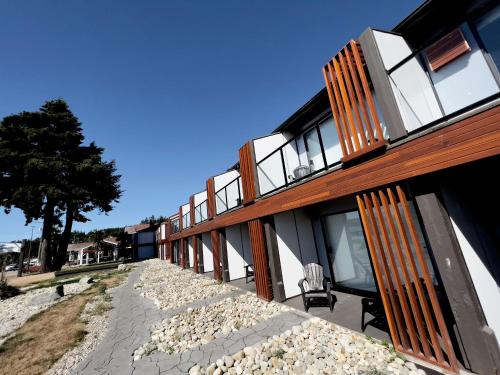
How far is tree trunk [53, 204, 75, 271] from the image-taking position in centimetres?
2755

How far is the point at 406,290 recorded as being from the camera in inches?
141

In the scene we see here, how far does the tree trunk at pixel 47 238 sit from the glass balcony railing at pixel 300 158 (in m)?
29.8

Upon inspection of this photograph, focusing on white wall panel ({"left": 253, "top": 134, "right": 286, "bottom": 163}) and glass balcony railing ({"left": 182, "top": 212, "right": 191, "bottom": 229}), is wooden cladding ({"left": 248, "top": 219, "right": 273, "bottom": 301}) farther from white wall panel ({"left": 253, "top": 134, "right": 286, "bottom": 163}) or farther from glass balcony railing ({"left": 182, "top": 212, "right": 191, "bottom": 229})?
glass balcony railing ({"left": 182, "top": 212, "right": 191, "bottom": 229})

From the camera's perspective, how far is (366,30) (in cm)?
441

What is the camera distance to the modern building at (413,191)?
299 cm

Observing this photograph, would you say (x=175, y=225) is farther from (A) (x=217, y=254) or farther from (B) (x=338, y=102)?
(B) (x=338, y=102)

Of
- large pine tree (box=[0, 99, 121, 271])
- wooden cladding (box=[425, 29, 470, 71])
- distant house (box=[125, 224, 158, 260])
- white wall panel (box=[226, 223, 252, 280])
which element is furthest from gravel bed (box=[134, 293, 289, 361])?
distant house (box=[125, 224, 158, 260])

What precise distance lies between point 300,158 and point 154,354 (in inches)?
288

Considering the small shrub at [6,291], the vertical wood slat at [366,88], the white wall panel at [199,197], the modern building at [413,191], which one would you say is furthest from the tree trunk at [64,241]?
the vertical wood slat at [366,88]

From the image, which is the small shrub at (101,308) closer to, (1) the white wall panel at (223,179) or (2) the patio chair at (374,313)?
(1) the white wall panel at (223,179)

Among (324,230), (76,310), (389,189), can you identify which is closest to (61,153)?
(76,310)

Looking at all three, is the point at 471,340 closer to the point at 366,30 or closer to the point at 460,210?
the point at 460,210

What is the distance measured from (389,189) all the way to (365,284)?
156 inches

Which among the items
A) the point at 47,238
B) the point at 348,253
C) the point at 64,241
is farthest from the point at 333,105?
the point at 64,241
